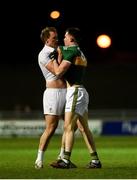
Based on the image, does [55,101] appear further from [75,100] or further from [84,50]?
[84,50]

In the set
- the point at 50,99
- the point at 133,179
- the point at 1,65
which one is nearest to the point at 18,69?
the point at 1,65

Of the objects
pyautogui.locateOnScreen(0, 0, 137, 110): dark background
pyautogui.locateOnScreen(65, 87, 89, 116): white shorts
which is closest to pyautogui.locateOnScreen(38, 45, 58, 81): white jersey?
pyautogui.locateOnScreen(65, 87, 89, 116): white shorts

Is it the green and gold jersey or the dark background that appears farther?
the dark background

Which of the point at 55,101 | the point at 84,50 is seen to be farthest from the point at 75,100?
the point at 84,50

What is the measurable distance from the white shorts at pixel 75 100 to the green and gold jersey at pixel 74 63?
13cm

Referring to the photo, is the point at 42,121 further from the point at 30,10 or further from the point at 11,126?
the point at 30,10

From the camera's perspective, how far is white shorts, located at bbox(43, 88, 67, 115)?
14.1m

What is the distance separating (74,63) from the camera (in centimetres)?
1385

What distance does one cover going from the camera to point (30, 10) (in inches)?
1561

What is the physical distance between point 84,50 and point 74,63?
23662 millimetres

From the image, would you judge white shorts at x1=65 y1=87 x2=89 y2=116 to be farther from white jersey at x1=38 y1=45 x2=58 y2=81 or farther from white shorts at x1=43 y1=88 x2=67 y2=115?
white jersey at x1=38 y1=45 x2=58 y2=81

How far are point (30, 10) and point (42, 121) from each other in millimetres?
7297

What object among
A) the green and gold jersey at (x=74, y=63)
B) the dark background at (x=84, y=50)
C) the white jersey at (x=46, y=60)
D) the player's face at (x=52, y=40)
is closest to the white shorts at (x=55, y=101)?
the white jersey at (x=46, y=60)

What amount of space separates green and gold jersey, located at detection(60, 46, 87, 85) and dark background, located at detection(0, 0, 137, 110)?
65.1 ft
